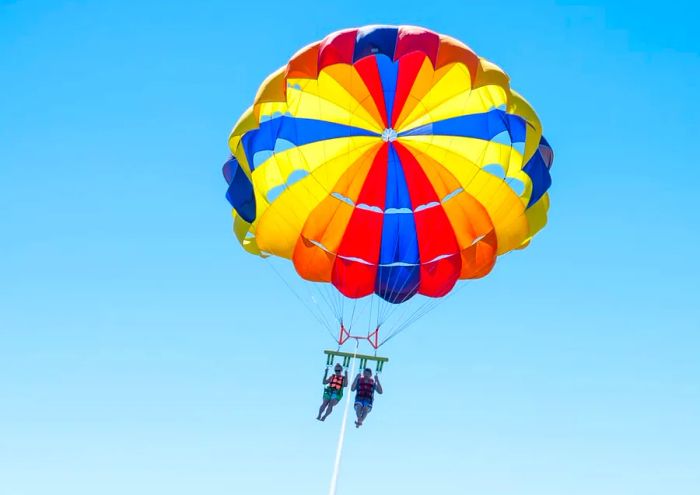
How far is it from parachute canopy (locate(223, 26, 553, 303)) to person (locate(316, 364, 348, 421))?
210 centimetres

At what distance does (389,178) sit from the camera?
754 inches

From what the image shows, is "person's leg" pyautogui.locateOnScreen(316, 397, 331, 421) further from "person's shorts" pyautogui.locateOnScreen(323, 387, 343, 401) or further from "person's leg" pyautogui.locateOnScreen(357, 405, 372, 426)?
"person's leg" pyautogui.locateOnScreen(357, 405, 372, 426)

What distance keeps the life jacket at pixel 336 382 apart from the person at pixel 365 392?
28cm

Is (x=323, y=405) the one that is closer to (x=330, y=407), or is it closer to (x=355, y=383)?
(x=330, y=407)

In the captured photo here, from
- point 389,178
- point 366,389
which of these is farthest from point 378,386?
point 389,178

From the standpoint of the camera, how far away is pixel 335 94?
18469 mm

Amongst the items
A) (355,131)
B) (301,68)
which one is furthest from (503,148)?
(301,68)

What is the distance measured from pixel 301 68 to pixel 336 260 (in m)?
4.03

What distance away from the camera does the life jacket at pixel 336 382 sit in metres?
17.6

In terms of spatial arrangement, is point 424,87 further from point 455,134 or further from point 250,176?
point 250,176

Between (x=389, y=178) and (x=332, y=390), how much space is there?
422 cm

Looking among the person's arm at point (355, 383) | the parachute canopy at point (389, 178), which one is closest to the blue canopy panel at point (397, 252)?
the parachute canopy at point (389, 178)

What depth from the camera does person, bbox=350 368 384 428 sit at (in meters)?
17.5

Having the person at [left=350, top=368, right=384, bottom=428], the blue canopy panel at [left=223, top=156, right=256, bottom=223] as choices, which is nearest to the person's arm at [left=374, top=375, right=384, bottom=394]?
the person at [left=350, top=368, right=384, bottom=428]
